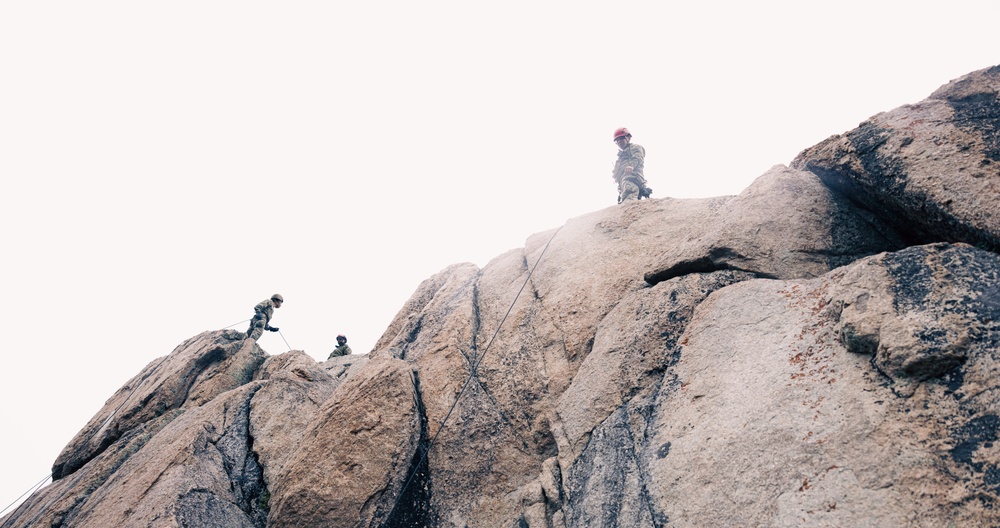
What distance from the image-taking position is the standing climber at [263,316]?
2212 cm

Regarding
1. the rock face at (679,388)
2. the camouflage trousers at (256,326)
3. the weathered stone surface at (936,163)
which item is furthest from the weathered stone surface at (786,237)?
the camouflage trousers at (256,326)

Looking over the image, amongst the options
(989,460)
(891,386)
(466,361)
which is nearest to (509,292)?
(466,361)

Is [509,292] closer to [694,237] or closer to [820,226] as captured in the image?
[694,237]

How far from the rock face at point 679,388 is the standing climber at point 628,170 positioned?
3.15 meters

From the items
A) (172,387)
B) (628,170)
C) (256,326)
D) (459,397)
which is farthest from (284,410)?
(628,170)

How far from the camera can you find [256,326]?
73.1ft

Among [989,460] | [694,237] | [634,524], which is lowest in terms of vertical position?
[634,524]

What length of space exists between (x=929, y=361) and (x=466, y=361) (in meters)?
8.37

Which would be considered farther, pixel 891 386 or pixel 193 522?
pixel 193 522

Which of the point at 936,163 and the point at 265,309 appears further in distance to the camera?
the point at 265,309

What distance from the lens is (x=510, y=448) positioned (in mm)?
9586

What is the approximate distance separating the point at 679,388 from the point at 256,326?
815 inches

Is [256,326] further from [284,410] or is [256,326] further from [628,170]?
[628,170]

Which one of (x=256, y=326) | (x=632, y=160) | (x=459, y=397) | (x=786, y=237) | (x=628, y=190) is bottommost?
(x=459, y=397)
